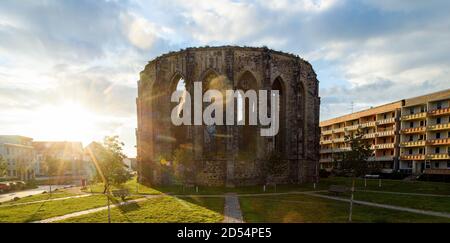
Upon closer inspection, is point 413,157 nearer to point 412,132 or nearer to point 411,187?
point 412,132

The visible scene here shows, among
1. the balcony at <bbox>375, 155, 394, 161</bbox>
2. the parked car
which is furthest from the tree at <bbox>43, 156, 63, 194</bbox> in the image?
the balcony at <bbox>375, 155, 394, 161</bbox>

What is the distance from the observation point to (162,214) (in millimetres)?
14938

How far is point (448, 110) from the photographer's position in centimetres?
4119

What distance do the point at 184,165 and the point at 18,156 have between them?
6356 centimetres

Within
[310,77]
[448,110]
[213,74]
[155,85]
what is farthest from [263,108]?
[448,110]

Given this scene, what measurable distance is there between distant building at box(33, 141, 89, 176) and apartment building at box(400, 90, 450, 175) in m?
79.3

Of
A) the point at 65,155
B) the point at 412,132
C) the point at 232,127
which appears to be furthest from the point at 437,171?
the point at 65,155

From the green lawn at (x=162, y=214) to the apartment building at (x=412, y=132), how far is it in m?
32.5

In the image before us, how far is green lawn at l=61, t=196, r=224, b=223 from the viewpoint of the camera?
13509 mm
